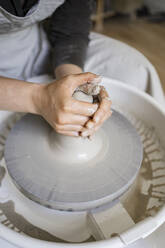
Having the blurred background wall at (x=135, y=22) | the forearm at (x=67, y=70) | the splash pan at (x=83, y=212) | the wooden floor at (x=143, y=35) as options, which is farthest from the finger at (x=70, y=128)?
the blurred background wall at (x=135, y=22)

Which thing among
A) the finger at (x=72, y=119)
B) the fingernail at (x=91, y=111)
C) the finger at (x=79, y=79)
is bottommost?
the finger at (x=72, y=119)

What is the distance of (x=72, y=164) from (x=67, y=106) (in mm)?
211

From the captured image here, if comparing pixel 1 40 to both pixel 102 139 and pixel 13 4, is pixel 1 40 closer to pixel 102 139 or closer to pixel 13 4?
pixel 13 4

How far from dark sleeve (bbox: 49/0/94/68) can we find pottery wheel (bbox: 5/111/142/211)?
1.19ft

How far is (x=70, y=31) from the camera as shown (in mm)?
1150

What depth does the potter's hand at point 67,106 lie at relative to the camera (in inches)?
26.7

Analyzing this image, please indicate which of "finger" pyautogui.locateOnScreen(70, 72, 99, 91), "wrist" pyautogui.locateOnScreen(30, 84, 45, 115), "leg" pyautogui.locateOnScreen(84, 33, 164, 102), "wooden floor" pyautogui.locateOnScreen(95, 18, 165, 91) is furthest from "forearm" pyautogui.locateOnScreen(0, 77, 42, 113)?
"wooden floor" pyautogui.locateOnScreen(95, 18, 165, 91)

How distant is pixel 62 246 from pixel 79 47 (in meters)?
0.80

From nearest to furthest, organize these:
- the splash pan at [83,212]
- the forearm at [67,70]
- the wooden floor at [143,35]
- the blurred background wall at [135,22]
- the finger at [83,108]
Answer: the finger at [83,108]
the splash pan at [83,212]
the forearm at [67,70]
the wooden floor at [143,35]
the blurred background wall at [135,22]

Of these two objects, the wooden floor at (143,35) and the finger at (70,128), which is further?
the wooden floor at (143,35)

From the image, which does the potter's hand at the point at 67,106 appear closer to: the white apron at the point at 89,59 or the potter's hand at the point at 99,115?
the potter's hand at the point at 99,115

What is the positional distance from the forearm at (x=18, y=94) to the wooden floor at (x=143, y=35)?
2090 millimetres

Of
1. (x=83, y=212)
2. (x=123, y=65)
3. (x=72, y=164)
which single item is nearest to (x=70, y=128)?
(x=72, y=164)

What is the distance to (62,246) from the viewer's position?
1.99 feet
